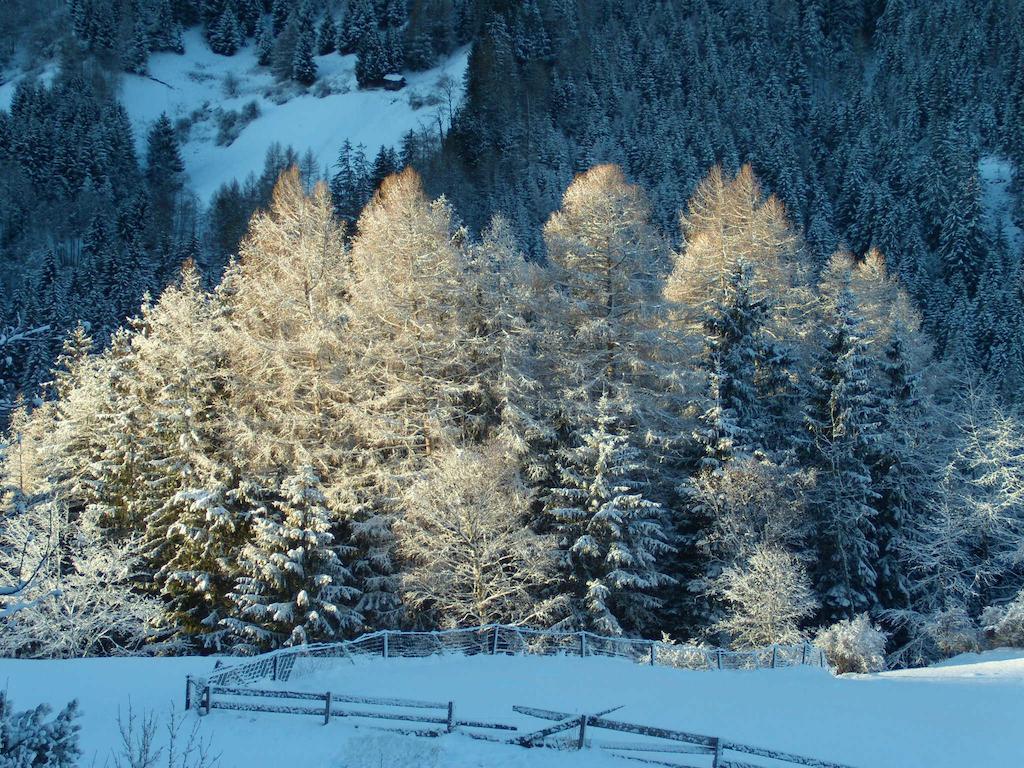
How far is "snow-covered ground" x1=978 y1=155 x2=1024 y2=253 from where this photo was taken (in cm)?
7569

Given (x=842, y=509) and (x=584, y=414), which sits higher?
(x=584, y=414)

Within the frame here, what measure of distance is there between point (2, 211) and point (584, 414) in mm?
94638

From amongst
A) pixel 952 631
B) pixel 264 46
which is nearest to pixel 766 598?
pixel 952 631

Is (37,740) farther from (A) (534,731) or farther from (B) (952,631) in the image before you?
(B) (952,631)

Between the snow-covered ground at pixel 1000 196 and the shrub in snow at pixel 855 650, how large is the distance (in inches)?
2626

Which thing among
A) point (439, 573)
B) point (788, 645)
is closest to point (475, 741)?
point (439, 573)

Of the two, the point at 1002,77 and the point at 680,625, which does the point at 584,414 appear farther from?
the point at 1002,77

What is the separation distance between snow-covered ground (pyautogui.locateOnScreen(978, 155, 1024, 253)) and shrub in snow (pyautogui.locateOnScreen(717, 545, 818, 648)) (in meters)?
66.5

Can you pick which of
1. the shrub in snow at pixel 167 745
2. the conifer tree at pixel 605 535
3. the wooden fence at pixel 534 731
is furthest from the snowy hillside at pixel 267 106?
the shrub in snow at pixel 167 745

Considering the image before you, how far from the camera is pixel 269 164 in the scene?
313 feet

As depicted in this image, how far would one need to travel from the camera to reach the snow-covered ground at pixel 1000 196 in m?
75.7

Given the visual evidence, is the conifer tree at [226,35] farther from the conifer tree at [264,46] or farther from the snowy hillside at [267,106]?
the conifer tree at [264,46]

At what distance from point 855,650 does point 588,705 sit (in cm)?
958

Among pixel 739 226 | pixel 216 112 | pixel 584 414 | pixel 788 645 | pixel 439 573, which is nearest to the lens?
pixel 788 645
